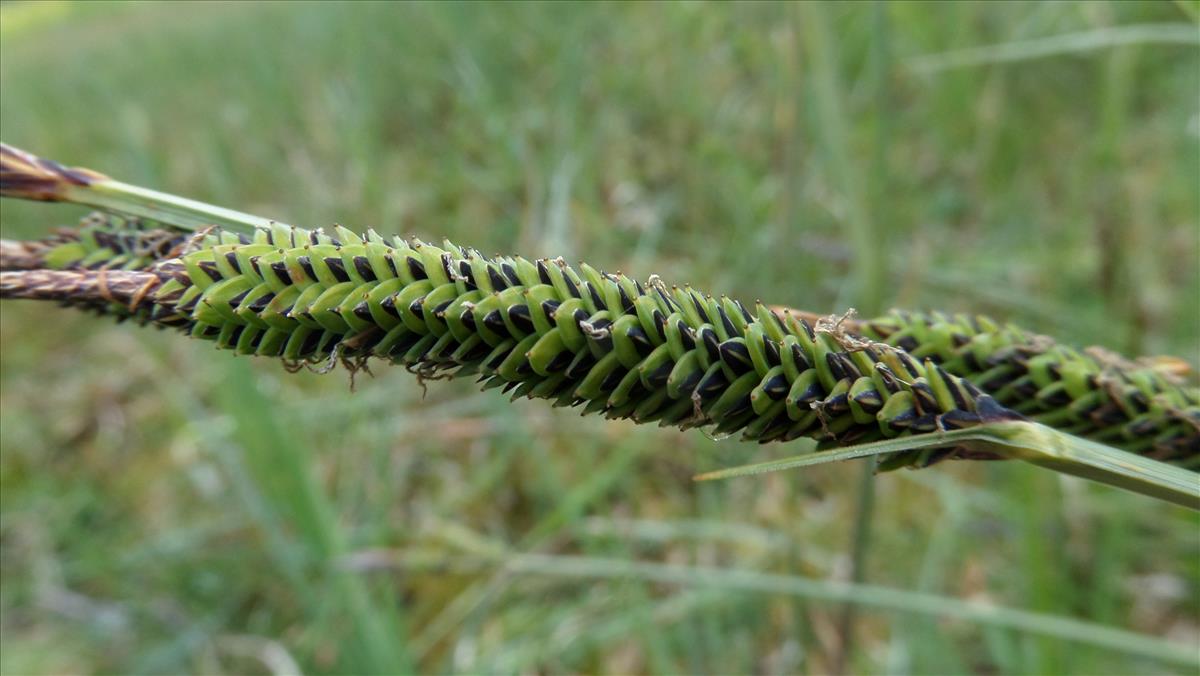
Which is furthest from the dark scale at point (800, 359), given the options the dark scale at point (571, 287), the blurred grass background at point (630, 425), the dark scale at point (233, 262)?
the blurred grass background at point (630, 425)

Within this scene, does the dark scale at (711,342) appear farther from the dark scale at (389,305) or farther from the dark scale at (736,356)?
the dark scale at (389,305)

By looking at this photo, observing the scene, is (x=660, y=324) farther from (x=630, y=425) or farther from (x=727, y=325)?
(x=630, y=425)

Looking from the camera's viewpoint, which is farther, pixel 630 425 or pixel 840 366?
pixel 630 425

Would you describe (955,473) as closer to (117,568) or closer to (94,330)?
(117,568)

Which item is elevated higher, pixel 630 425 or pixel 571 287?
pixel 630 425

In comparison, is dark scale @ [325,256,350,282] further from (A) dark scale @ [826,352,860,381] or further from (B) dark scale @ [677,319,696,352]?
(A) dark scale @ [826,352,860,381]

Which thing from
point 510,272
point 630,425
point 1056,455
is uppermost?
point 630,425

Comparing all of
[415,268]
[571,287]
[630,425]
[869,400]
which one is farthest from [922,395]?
[630,425]

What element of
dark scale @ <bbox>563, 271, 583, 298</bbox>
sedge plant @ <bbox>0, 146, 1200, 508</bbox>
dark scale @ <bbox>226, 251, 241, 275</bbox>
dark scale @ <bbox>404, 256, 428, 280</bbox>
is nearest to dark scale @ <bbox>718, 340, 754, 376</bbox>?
sedge plant @ <bbox>0, 146, 1200, 508</bbox>

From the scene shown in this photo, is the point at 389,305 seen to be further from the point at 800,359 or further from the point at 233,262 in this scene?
the point at 800,359

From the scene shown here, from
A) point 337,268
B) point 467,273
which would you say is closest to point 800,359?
point 467,273
